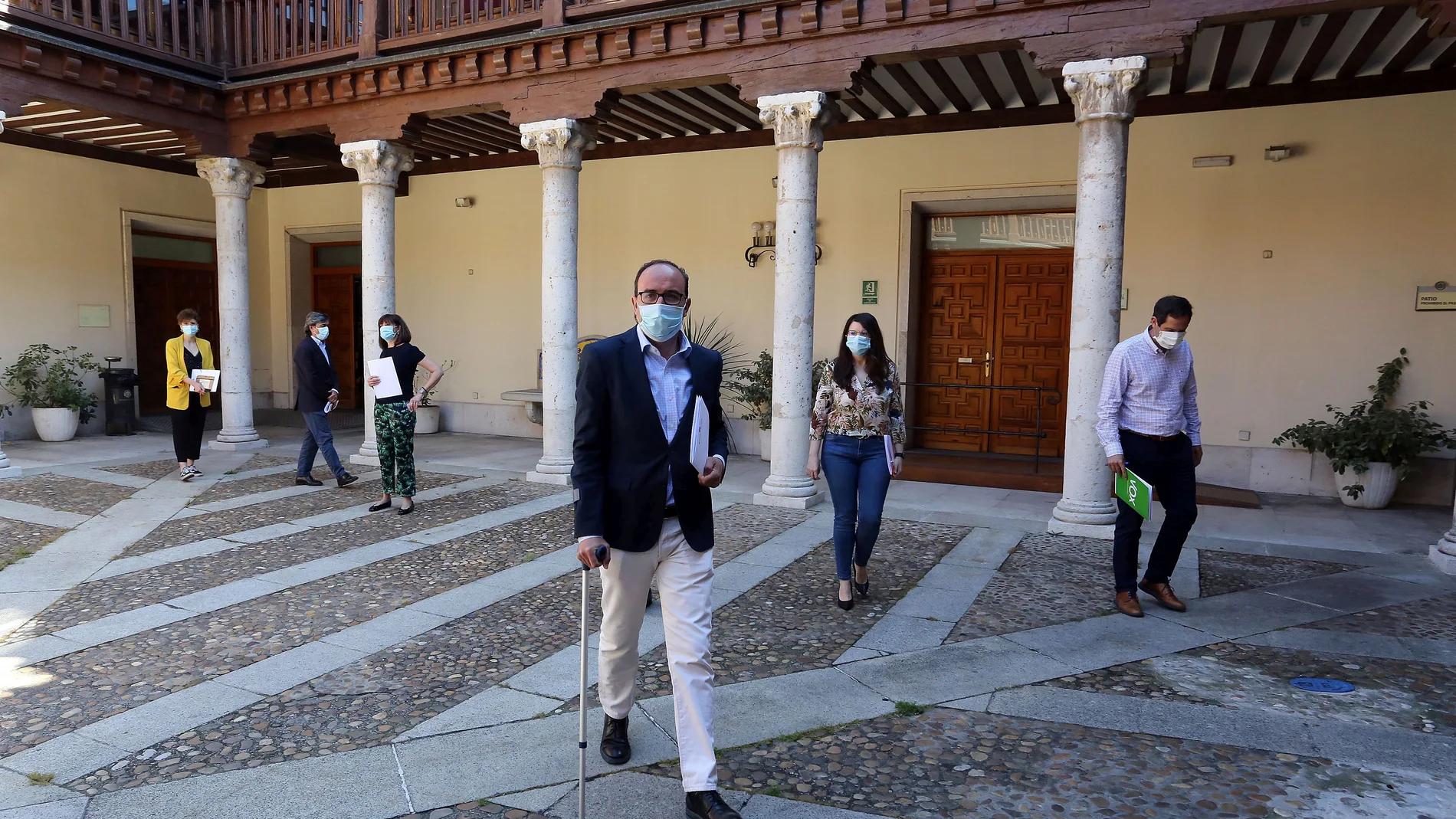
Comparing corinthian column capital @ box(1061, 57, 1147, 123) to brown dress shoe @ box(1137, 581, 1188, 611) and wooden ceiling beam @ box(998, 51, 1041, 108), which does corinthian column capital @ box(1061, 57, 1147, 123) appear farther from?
brown dress shoe @ box(1137, 581, 1188, 611)

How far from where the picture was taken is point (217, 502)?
7953mm

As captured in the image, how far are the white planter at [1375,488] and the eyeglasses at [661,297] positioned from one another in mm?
7699

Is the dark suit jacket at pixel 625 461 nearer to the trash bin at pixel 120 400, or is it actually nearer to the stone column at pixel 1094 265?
the stone column at pixel 1094 265

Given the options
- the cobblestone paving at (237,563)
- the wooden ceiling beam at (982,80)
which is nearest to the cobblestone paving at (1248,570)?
the wooden ceiling beam at (982,80)

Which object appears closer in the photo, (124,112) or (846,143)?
(124,112)

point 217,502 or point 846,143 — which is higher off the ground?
point 846,143

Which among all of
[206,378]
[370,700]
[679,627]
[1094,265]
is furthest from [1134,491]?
[206,378]

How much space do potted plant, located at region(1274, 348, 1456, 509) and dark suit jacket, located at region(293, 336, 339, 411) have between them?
30.0ft

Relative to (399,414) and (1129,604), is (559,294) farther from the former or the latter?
(1129,604)

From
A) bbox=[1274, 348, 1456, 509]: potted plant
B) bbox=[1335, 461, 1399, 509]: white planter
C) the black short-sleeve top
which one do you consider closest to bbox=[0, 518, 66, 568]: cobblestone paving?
the black short-sleeve top

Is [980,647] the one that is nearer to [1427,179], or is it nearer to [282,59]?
[1427,179]

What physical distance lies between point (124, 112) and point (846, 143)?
7895mm

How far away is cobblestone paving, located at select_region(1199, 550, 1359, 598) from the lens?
18.4ft

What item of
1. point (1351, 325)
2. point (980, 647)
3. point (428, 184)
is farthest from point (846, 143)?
point (980, 647)
